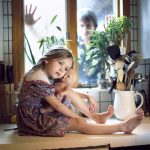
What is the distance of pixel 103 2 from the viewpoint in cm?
196

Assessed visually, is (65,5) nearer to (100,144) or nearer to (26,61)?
(26,61)

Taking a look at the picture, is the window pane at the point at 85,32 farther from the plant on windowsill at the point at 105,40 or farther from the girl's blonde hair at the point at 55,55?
the girl's blonde hair at the point at 55,55

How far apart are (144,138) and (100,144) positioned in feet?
0.65

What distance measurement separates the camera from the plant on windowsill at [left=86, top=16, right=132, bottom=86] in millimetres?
1789

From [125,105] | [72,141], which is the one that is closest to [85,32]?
[125,105]

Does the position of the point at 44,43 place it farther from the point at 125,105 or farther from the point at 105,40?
the point at 125,105

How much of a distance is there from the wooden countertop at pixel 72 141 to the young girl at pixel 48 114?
0.03 metres

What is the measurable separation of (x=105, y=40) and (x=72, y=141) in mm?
853

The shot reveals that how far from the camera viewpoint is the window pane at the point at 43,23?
184 cm

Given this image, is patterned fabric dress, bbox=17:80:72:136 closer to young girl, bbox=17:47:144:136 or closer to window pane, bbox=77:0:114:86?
young girl, bbox=17:47:144:136

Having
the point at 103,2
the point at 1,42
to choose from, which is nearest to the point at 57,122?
the point at 1,42

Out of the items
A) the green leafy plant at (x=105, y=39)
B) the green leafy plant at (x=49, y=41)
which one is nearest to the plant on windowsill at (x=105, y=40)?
the green leafy plant at (x=105, y=39)

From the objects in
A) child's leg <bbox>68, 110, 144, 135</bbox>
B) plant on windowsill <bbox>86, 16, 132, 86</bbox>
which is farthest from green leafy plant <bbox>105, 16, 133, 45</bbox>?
child's leg <bbox>68, 110, 144, 135</bbox>

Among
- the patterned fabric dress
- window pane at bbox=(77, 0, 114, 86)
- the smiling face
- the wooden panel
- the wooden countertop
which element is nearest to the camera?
the wooden countertop
